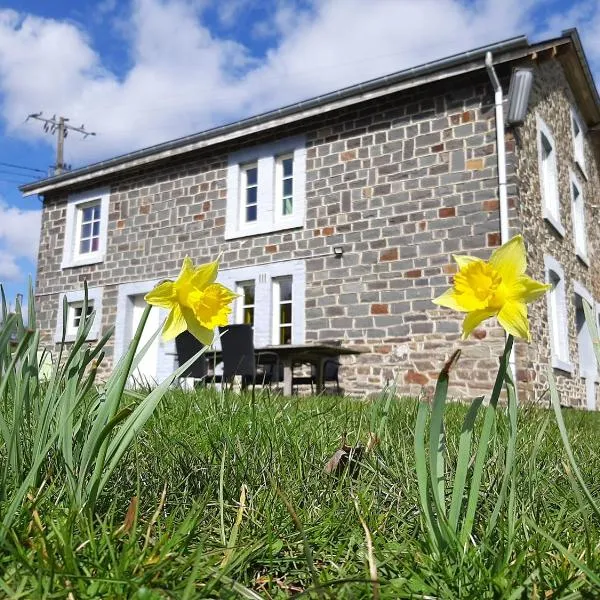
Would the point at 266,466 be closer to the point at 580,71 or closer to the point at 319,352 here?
the point at 319,352

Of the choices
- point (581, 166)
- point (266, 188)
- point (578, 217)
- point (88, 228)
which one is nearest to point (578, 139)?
point (581, 166)

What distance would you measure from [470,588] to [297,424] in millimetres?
1485

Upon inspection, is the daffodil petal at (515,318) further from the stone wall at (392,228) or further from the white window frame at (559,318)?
the white window frame at (559,318)

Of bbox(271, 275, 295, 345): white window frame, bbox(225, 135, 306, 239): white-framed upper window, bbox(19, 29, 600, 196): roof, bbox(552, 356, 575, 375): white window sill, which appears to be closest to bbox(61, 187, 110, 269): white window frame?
bbox(19, 29, 600, 196): roof

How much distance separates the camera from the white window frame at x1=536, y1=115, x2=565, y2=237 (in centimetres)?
1012

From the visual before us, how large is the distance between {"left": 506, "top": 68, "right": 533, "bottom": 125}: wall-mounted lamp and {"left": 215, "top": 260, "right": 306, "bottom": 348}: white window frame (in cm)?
389

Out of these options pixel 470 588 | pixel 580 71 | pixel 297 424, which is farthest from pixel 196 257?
pixel 470 588

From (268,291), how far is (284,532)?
30.8 feet

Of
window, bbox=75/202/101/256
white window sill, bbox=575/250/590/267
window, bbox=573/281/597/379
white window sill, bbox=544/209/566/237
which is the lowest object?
window, bbox=573/281/597/379

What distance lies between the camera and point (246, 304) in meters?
11.2

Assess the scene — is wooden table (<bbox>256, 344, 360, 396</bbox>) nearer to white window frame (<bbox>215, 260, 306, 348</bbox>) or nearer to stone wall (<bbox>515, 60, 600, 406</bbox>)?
white window frame (<bbox>215, 260, 306, 348</bbox>)

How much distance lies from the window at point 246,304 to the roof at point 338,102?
2.71 metres

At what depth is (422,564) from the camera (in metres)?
1.12

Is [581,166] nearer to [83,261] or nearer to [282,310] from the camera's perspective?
[282,310]
